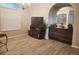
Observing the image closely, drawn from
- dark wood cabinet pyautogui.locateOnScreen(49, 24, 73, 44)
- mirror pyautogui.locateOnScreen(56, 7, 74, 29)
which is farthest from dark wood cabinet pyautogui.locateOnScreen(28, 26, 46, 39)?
mirror pyautogui.locateOnScreen(56, 7, 74, 29)

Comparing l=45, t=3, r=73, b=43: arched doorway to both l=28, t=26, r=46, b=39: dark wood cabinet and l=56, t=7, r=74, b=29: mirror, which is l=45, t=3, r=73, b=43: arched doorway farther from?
l=28, t=26, r=46, b=39: dark wood cabinet

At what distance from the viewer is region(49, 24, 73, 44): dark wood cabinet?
2.19m

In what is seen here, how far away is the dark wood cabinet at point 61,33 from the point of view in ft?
7.19

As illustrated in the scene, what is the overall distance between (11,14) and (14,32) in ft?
1.06

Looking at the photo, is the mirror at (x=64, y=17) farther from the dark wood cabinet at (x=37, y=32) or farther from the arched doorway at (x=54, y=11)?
the dark wood cabinet at (x=37, y=32)

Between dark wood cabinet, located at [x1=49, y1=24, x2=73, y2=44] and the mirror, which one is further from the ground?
the mirror

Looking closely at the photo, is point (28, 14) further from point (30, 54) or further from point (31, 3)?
Result: point (30, 54)

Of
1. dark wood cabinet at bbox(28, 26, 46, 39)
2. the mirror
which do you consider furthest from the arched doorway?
dark wood cabinet at bbox(28, 26, 46, 39)

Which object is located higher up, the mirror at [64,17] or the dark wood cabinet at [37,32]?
the mirror at [64,17]

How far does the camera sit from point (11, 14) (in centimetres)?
214

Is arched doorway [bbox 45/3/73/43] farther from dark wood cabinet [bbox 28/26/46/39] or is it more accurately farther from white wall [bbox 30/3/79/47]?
dark wood cabinet [bbox 28/26/46/39]

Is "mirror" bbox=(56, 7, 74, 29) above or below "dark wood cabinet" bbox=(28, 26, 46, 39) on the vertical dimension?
above

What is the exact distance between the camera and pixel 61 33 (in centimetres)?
222

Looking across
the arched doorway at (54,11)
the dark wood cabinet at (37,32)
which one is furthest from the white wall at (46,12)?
the dark wood cabinet at (37,32)
